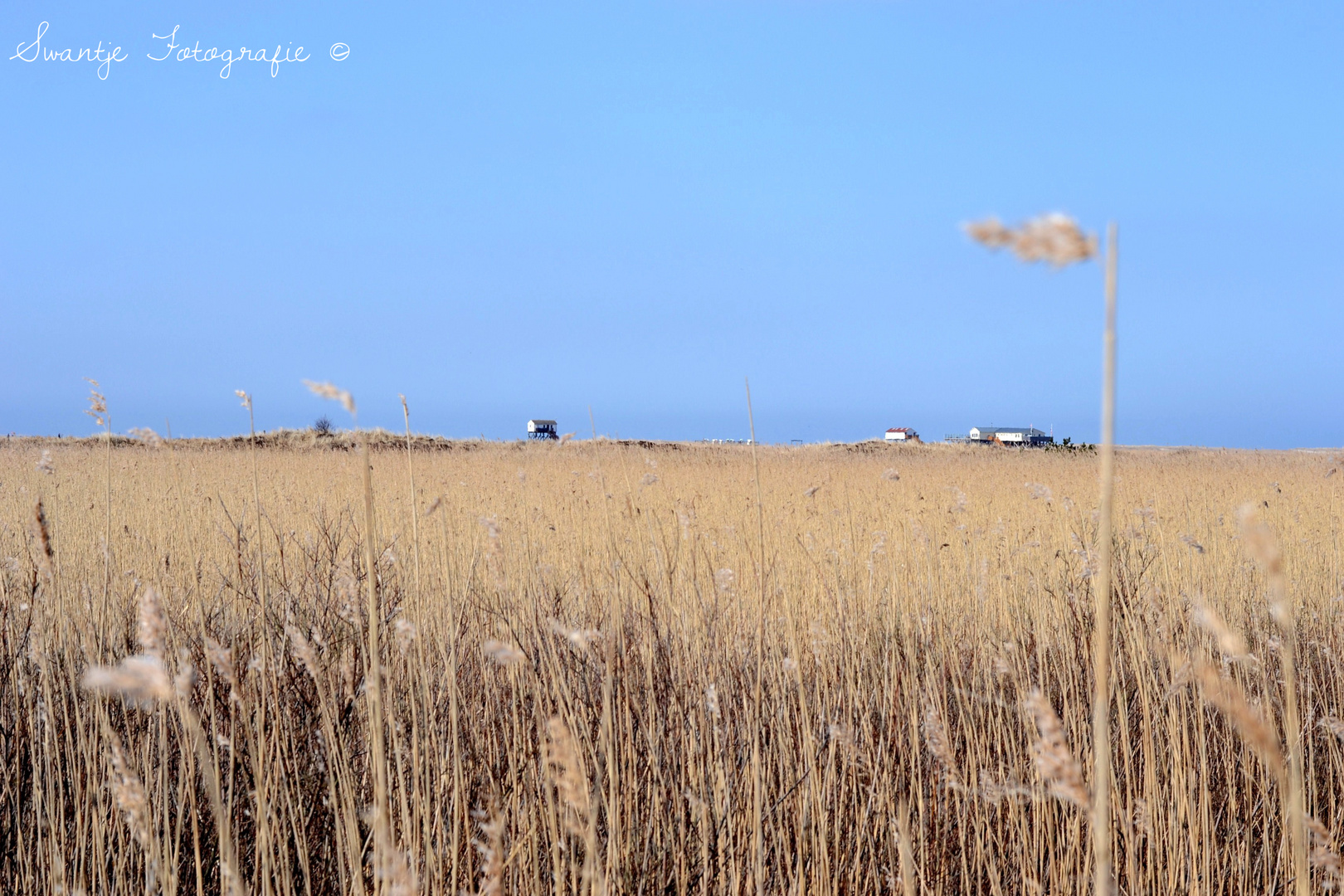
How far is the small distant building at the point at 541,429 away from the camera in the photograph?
30.6 metres

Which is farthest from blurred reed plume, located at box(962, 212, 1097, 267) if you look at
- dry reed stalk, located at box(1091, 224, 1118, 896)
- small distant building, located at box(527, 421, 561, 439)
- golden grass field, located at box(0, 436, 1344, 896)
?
small distant building, located at box(527, 421, 561, 439)

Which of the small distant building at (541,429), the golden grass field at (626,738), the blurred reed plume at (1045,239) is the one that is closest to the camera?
the blurred reed plume at (1045,239)

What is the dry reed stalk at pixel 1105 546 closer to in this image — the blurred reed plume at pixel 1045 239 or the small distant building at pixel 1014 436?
the blurred reed plume at pixel 1045 239

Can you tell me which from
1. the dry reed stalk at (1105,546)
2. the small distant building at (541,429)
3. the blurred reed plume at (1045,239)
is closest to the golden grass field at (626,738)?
the dry reed stalk at (1105,546)

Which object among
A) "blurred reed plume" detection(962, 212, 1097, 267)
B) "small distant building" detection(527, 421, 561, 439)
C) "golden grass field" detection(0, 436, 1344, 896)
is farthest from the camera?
"small distant building" detection(527, 421, 561, 439)

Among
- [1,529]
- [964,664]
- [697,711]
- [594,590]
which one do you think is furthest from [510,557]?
[1,529]

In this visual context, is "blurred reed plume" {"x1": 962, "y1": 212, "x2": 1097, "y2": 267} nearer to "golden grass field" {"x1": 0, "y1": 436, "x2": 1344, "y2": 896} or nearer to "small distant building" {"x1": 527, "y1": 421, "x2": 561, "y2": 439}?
"golden grass field" {"x1": 0, "y1": 436, "x2": 1344, "y2": 896}

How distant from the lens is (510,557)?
484 cm

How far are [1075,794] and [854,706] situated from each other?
6.62 feet

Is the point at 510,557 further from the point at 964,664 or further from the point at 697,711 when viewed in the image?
the point at 697,711

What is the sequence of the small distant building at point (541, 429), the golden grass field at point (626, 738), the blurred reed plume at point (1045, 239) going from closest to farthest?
the blurred reed plume at point (1045, 239) → the golden grass field at point (626, 738) → the small distant building at point (541, 429)

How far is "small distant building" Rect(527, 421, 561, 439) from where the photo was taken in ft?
101

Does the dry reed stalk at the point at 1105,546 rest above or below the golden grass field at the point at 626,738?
above

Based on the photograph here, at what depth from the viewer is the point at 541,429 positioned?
34.8 m
